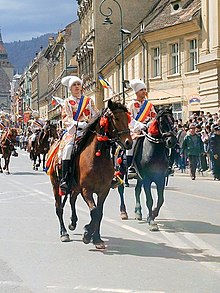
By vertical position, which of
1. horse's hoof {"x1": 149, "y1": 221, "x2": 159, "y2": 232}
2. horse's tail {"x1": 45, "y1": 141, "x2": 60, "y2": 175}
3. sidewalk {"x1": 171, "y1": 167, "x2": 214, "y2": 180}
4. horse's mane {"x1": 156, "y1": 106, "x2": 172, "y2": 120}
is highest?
horse's mane {"x1": 156, "y1": 106, "x2": 172, "y2": 120}

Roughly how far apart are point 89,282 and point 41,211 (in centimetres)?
641

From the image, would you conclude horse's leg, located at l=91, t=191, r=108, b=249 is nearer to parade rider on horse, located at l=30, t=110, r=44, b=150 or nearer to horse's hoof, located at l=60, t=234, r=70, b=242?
horse's hoof, located at l=60, t=234, r=70, b=242

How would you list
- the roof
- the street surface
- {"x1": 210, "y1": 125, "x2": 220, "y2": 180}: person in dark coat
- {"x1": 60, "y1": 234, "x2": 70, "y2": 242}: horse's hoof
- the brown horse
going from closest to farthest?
the street surface, {"x1": 60, "y1": 234, "x2": 70, "y2": 242}: horse's hoof, {"x1": 210, "y1": 125, "x2": 220, "y2": 180}: person in dark coat, the brown horse, the roof

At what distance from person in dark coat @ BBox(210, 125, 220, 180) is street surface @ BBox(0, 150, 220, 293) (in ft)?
22.4

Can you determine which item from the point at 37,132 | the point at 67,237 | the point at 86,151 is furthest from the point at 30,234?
the point at 37,132

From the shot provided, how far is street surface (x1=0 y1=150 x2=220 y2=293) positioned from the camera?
280 inches

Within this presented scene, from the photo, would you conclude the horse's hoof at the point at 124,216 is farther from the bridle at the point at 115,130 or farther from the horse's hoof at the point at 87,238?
the bridle at the point at 115,130

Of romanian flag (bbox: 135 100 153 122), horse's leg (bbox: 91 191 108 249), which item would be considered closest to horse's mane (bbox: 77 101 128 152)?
horse's leg (bbox: 91 191 108 249)

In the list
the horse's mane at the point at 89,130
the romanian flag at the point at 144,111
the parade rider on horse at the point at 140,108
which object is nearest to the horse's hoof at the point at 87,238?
the horse's mane at the point at 89,130

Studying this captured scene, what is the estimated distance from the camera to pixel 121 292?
265 inches

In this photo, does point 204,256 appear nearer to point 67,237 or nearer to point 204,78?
point 67,237

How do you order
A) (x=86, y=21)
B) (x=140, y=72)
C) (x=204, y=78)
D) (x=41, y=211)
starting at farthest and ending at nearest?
(x=86, y=21) < (x=140, y=72) < (x=204, y=78) < (x=41, y=211)

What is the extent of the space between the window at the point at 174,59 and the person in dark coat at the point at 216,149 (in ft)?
63.3

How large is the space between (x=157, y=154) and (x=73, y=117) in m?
1.88
